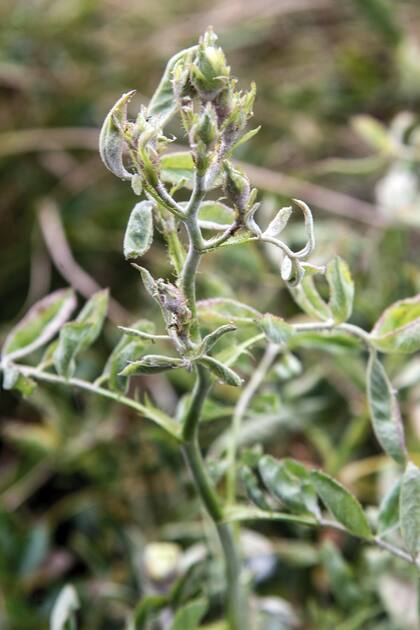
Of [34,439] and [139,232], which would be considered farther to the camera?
[34,439]

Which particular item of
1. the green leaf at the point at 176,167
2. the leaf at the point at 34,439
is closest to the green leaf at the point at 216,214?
the green leaf at the point at 176,167

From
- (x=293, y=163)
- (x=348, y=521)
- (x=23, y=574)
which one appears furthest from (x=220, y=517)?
(x=293, y=163)

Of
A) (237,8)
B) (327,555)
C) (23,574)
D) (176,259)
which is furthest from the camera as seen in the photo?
(237,8)

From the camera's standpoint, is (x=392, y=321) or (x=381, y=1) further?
(x=381, y=1)

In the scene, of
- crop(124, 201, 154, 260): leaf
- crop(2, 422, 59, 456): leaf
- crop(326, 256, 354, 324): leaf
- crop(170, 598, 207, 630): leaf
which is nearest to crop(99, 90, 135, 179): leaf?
crop(124, 201, 154, 260): leaf

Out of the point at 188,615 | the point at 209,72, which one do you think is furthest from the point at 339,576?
the point at 209,72

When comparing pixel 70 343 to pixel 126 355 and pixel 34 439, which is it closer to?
pixel 126 355

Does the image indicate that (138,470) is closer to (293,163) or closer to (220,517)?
(220,517)

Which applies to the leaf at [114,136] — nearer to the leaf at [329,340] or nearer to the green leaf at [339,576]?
the leaf at [329,340]

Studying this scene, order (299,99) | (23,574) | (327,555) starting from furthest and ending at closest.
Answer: (299,99)
(23,574)
(327,555)
